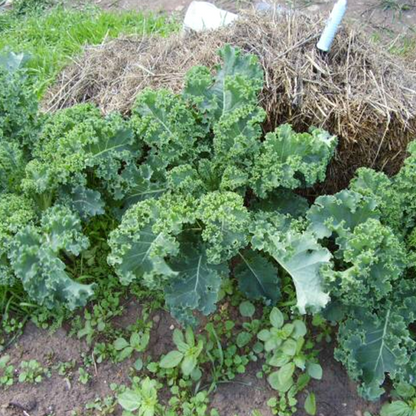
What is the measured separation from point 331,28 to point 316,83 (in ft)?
1.29

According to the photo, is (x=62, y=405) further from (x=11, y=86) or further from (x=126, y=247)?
(x=11, y=86)

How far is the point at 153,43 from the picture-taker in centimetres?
491

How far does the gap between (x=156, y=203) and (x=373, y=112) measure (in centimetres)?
165

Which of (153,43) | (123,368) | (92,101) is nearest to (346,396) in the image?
(123,368)

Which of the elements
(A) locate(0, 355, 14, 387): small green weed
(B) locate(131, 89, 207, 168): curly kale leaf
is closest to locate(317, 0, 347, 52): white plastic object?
(B) locate(131, 89, 207, 168): curly kale leaf

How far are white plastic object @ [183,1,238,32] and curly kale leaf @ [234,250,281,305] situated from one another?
2.30 meters

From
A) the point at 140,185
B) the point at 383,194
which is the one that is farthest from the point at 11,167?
the point at 383,194

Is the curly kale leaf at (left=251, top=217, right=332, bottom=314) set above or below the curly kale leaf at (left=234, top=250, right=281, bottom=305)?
above

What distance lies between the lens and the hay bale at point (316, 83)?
12.8 feet

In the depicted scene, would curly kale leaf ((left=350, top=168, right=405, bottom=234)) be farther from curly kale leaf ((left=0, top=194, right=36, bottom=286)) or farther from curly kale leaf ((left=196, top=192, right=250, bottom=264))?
curly kale leaf ((left=0, top=194, right=36, bottom=286))

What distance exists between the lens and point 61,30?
6039 millimetres

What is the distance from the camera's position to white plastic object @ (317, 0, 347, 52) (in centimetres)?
378

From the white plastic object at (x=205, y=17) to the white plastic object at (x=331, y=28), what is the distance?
3.78 feet

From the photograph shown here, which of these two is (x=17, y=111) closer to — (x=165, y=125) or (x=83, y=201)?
(x=83, y=201)
